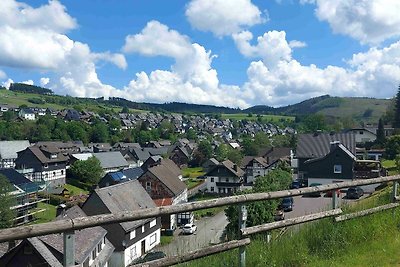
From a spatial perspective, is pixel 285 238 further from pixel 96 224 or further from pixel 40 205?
pixel 40 205

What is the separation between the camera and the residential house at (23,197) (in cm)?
4631

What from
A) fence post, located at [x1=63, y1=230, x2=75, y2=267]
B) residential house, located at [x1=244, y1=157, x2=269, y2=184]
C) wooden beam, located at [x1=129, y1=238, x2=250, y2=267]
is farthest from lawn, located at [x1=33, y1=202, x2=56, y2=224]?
fence post, located at [x1=63, y1=230, x2=75, y2=267]

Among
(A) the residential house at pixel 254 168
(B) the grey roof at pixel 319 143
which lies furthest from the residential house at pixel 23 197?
(A) the residential house at pixel 254 168

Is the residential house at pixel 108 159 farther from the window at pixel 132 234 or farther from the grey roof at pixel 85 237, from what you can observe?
the window at pixel 132 234

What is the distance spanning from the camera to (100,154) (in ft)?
292

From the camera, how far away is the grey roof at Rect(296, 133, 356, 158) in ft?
191

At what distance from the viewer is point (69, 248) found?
3986 millimetres

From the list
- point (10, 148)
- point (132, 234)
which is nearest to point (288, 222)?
point (132, 234)

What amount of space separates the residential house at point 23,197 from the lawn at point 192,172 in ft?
124

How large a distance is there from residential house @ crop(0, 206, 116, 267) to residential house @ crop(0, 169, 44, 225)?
74.2ft

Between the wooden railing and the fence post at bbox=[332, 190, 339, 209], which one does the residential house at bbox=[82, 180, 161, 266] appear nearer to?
the fence post at bbox=[332, 190, 339, 209]

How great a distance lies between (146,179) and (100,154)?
4197 centimetres

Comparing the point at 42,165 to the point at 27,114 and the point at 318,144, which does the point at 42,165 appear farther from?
the point at 27,114

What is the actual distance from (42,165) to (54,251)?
73833 millimetres
